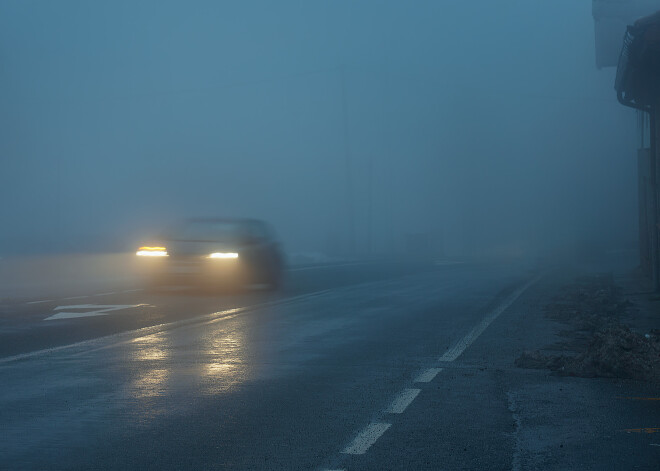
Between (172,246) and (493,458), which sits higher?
(172,246)

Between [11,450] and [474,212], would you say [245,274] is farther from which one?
[474,212]

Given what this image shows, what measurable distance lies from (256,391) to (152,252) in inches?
433

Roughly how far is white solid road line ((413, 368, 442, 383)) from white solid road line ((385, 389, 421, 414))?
0.51 meters

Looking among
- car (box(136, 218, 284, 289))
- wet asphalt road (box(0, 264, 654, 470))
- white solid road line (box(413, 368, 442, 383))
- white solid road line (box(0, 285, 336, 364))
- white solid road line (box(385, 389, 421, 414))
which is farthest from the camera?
car (box(136, 218, 284, 289))

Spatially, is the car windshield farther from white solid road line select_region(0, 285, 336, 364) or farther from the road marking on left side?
the road marking on left side

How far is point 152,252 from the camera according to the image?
58.1 ft

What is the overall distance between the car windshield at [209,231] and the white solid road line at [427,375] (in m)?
10.2

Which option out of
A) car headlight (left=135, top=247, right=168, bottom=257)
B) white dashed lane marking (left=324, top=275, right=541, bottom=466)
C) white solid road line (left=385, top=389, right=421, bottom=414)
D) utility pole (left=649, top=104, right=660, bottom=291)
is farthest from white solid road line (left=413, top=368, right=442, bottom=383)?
utility pole (left=649, top=104, right=660, bottom=291)

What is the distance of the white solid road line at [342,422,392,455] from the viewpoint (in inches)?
206

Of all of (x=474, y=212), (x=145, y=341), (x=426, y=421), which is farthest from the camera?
(x=474, y=212)

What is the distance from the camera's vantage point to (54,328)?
11.6m

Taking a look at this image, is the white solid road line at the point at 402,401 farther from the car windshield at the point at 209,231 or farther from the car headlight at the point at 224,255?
the car windshield at the point at 209,231

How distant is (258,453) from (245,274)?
12.9 metres

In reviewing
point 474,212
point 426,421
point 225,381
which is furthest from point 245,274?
point 474,212
